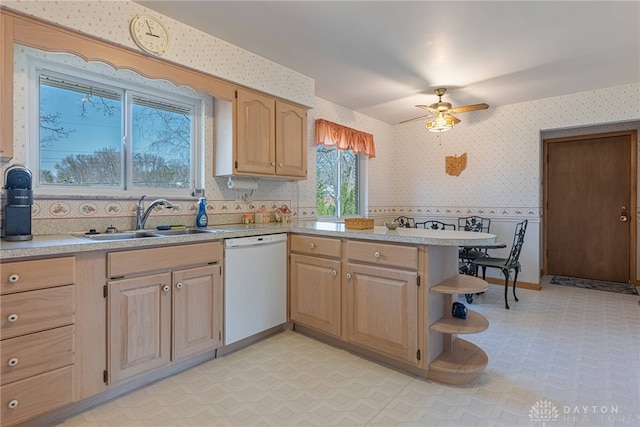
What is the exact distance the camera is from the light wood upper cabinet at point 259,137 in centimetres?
282

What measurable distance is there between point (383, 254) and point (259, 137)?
1.55m

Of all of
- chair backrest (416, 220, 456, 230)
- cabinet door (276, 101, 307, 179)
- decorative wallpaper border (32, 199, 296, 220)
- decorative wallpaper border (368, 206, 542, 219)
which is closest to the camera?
decorative wallpaper border (32, 199, 296, 220)

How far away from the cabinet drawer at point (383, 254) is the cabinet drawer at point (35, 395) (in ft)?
5.84

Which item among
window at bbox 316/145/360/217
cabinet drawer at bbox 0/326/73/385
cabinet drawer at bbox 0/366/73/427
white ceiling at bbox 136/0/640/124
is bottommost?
cabinet drawer at bbox 0/366/73/427

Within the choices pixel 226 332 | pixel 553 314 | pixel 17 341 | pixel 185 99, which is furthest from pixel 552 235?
pixel 17 341

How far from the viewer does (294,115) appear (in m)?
3.29

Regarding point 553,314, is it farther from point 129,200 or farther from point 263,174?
point 129,200

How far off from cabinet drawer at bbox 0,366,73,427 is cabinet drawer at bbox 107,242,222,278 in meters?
0.54

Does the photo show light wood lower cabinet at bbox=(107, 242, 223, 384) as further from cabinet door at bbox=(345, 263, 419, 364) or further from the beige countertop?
cabinet door at bbox=(345, 263, 419, 364)

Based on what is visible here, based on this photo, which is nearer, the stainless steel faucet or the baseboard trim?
the stainless steel faucet

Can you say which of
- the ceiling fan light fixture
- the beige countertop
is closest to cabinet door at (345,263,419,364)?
the beige countertop

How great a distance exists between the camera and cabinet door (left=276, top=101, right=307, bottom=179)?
314 cm

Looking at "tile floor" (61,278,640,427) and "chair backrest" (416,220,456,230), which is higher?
"chair backrest" (416,220,456,230)

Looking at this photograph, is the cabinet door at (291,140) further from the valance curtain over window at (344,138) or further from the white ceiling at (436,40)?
the valance curtain over window at (344,138)
